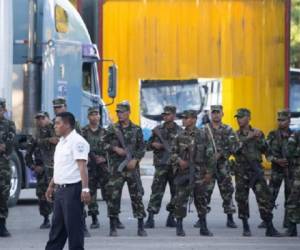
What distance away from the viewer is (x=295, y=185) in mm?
15758

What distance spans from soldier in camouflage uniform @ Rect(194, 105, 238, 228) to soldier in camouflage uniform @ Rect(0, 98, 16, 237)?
286cm

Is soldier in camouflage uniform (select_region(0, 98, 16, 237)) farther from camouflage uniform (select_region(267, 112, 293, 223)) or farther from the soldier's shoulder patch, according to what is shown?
camouflage uniform (select_region(267, 112, 293, 223))

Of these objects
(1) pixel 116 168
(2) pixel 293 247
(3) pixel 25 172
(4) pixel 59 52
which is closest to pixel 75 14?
(4) pixel 59 52

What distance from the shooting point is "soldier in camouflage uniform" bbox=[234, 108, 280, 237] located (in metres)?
15.9

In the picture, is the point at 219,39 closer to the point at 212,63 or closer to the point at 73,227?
the point at 212,63

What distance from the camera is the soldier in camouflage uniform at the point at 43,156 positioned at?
53.5 feet

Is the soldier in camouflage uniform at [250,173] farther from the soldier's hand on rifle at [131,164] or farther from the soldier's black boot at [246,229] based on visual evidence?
the soldier's hand on rifle at [131,164]

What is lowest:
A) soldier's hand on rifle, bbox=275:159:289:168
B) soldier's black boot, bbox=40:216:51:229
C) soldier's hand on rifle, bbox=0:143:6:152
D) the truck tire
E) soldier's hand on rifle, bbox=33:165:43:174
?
soldier's black boot, bbox=40:216:51:229

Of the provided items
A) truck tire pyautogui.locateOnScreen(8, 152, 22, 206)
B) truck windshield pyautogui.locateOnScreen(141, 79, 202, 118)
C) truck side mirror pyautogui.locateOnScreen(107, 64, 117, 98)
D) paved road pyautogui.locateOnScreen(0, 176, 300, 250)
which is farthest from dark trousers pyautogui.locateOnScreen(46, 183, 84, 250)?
truck windshield pyautogui.locateOnScreen(141, 79, 202, 118)

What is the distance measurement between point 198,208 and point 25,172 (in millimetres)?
5001

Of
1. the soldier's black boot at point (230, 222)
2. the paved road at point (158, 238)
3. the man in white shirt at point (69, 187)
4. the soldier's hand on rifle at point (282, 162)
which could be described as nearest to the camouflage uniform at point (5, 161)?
the paved road at point (158, 238)

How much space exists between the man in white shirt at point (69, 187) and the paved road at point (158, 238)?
6.95ft

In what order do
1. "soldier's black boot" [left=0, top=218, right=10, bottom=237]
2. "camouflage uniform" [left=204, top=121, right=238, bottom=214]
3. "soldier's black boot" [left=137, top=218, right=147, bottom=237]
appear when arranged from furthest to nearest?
"camouflage uniform" [left=204, top=121, right=238, bottom=214] → "soldier's black boot" [left=137, top=218, right=147, bottom=237] → "soldier's black boot" [left=0, top=218, right=10, bottom=237]

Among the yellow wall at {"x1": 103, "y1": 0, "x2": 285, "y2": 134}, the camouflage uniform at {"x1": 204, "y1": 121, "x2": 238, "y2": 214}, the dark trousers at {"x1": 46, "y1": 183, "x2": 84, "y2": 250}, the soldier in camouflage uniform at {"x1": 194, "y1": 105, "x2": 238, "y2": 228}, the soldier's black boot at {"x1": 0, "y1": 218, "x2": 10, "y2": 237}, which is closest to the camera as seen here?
the dark trousers at {"x1": 46, "y1": 183, "x2": 84, "y2": 250}
